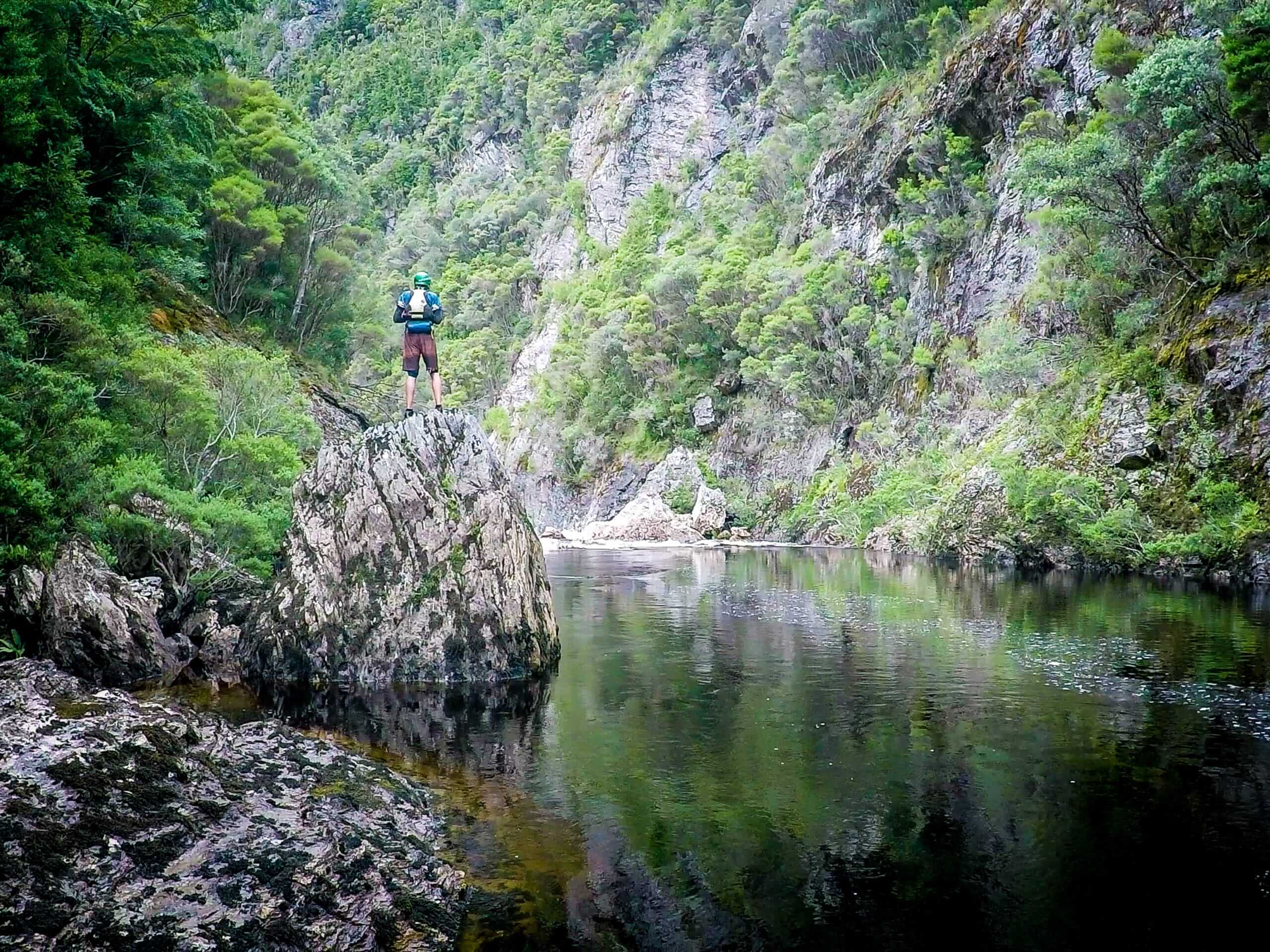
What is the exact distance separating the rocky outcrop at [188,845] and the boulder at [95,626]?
6022 mm

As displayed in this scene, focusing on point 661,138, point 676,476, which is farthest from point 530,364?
point 676,476

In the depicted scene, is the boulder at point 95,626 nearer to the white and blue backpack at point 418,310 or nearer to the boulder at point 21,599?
the boulder at point 21,599

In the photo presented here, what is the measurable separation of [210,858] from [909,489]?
4686 centimetres

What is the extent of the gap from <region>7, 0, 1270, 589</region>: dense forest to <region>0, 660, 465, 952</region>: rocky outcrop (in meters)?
6.96

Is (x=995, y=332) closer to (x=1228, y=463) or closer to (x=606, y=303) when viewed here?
(x=1228, y=463)

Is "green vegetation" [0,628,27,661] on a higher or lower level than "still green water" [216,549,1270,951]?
higher

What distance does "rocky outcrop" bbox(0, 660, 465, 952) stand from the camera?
727 centimetres

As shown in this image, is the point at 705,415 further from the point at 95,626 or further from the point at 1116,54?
the point at 95,626

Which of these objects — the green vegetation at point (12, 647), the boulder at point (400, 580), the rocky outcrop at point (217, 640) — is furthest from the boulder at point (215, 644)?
the green vegetation at point (12, 647)

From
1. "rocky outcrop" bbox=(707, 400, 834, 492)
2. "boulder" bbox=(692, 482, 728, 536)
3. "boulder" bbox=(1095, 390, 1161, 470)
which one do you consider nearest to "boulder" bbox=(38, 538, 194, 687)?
"boulder" bbox=(1095, 390, 1161, 470)

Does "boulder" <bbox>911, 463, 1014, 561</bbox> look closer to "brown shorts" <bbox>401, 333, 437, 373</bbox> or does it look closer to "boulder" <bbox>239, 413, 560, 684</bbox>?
"boulder" <bbox>239, 413, 560, 684</bbox>

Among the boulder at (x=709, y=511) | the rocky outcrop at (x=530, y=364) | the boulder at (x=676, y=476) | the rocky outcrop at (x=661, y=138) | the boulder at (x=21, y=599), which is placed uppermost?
the rocky outcrop at (x=661, y=138)

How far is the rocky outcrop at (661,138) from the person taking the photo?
9656cm

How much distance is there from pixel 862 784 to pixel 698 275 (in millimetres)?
65322
